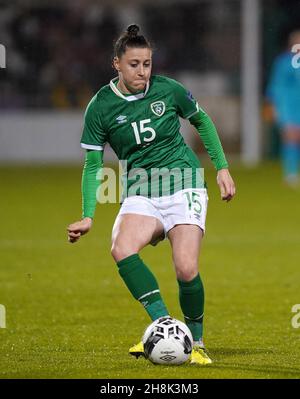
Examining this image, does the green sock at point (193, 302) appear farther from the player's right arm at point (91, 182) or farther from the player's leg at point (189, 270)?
the player's right arm at point (91, 182)

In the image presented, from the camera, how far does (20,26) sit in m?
25.8

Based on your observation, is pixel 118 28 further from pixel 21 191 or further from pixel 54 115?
pixel 21 191

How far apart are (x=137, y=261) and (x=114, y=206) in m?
11.1

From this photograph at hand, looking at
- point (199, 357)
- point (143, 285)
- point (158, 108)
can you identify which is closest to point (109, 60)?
point (158, 108)

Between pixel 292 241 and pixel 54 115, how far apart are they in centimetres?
1280

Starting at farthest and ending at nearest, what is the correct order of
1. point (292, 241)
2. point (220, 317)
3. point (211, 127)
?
1. point (292, 241)
2. point (220, 317)
3. point (211, 127)

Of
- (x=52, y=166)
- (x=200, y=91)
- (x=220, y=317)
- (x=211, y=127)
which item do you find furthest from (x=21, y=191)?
(x=211, y=127)

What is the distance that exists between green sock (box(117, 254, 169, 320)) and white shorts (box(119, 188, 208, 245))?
13.4 inches

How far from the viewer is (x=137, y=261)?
22.6 ft

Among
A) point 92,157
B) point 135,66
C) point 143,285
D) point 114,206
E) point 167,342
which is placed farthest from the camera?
point 114,206

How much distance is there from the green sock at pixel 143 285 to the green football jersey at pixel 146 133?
0.51 metres

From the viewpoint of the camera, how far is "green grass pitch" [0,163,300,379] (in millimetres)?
6871

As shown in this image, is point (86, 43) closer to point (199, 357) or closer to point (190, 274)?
point (190, 274)

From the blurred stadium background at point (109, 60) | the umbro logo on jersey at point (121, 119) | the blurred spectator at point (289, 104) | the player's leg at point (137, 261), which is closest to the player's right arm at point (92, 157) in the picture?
the umbro logo on jersey at point (121, 119)
